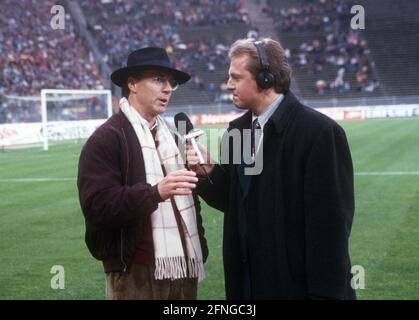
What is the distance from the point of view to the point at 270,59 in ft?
10.7

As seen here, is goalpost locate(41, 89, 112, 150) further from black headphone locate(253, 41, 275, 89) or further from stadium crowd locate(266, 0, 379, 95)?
black headphone locate(253, 41, 275, 89)

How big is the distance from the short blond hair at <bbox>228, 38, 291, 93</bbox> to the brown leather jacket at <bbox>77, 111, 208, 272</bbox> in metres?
0.75

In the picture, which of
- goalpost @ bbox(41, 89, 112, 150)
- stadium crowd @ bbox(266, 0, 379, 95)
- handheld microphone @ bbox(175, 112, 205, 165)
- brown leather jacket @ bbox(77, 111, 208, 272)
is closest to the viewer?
brown leather jacket @ bbox(77, 111, 208, 272)

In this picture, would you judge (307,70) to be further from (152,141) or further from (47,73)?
(152,141)

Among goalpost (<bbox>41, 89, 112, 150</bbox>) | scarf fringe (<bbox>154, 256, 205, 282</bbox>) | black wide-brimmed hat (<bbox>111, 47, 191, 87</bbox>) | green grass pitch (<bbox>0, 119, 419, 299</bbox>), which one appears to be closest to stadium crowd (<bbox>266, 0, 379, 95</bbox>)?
goalpost (<bbox>41, 89, 112, 150</bbox>)

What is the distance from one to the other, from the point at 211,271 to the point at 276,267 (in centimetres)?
412

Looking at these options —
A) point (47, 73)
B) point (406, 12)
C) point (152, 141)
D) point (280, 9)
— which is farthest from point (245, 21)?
point (152, 141)

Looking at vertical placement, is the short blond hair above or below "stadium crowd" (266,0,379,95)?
below

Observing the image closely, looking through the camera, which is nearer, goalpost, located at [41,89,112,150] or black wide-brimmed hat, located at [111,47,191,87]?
black wide-brimmed hat, located at [111,47,191,87]

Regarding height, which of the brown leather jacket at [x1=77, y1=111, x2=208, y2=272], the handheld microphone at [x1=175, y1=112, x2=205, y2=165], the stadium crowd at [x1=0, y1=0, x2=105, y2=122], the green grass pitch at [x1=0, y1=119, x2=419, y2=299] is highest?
the stadium crowd at [x1=0, y1=0, x2=105, y2=122]

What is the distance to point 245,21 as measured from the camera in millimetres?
45750

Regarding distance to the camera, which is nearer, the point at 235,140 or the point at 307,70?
the point at 235,140

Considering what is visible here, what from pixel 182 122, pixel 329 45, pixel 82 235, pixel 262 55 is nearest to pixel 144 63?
pixel 182 122

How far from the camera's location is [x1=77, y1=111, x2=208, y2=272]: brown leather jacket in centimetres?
333
